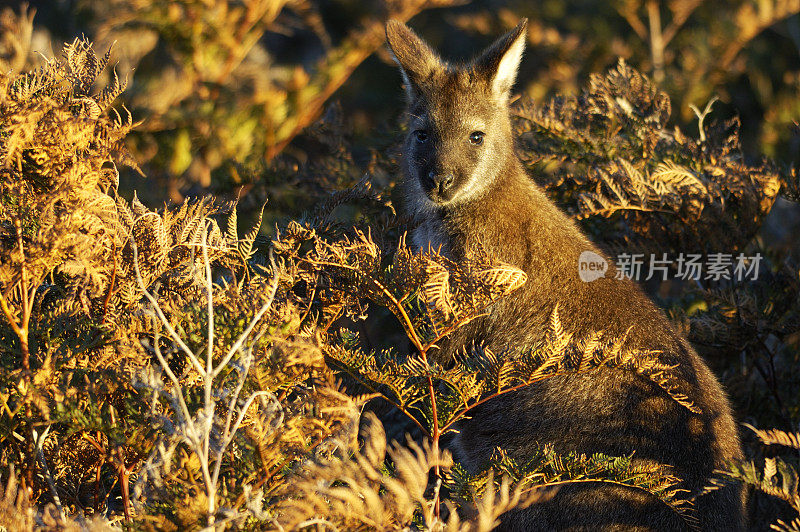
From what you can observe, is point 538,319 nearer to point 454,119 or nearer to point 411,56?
Answer: point 454,119

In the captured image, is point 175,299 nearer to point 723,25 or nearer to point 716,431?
point 716,431

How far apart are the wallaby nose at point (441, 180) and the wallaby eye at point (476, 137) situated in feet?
1.27

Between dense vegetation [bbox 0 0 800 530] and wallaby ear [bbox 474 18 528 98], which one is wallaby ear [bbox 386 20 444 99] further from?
dense vegetation [bbox 0 0 800 530]

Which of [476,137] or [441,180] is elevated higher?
[476,137]

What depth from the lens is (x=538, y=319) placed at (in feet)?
13.9

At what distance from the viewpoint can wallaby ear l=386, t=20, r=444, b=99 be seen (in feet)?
16.0

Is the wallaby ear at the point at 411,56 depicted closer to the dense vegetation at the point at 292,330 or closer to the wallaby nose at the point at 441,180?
the dense vegetation at the point at 292,330

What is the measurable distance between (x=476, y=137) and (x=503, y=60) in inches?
19.9

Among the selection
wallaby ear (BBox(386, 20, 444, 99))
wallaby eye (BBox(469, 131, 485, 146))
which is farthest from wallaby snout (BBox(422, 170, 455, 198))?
wallaby ear (BBox(386, 20, 444, 99))

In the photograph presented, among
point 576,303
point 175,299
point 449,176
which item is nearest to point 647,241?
point 576,303

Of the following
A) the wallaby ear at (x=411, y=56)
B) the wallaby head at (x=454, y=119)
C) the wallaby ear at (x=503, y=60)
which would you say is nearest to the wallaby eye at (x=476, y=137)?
the wallaby head at (x=454, y=119)

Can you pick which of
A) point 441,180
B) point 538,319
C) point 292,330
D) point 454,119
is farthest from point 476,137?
point 292,330

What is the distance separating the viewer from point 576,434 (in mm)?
3869

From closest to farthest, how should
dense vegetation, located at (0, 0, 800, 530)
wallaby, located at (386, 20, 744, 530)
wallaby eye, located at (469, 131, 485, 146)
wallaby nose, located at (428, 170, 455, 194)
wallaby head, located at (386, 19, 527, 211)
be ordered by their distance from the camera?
1. dense vegetation, located at (0, 0, 800, 530)
2. wallaby, located at (386, 20, 744, 530)
3. wallaby nose, located at (428, 170, 455, 194)
4. wallaby head, located at (386, 19, 527, 211)
5. wallaby eye, located at (469, 131, 485, 146)
